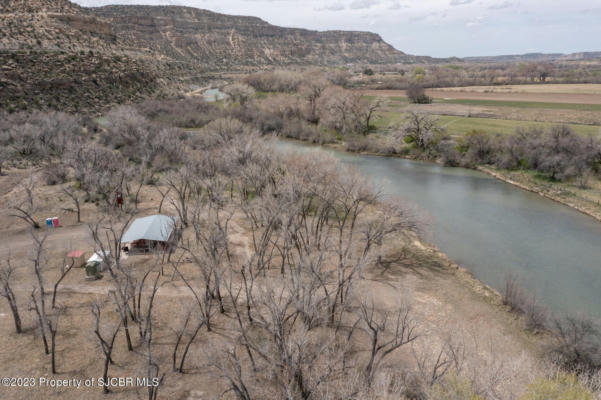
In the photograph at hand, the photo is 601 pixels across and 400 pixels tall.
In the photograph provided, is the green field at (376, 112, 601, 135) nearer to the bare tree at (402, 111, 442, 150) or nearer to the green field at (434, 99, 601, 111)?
the bare tree at (402, 111, 442, 150)

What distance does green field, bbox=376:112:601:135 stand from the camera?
5450 centimetres

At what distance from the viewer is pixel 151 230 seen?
80.4 feet

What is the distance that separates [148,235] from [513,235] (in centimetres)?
2815

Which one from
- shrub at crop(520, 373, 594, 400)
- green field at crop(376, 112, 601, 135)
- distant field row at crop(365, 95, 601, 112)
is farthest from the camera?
distant field row at crop(365, 95, 601, 112)

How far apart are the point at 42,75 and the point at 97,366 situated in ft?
211

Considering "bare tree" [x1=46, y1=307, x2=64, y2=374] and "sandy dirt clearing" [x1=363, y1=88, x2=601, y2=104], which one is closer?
"bare tree" [x1=46, y1=307, x2=64, y2=374]

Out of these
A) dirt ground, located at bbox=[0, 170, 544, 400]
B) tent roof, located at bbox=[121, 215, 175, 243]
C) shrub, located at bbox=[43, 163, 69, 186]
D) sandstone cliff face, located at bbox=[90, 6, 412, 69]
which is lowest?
dirt ground, located at bbox=[0, 170, 544, 400]

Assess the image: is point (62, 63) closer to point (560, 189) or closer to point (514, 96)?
point (560, 189)

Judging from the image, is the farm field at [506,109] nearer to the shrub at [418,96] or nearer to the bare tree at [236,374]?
the shrub at [418,96]

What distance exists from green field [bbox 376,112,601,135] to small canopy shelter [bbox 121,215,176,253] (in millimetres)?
44074

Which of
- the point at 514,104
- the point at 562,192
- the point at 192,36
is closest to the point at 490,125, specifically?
the point at 514,104

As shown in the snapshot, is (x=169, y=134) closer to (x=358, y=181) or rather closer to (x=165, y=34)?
(x=358, y=181)

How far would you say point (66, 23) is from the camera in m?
77.3

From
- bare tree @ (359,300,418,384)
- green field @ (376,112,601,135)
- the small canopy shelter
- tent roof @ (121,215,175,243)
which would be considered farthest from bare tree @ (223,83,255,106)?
bare tree @ (359,300,418,384)
